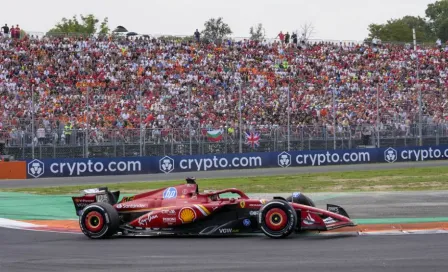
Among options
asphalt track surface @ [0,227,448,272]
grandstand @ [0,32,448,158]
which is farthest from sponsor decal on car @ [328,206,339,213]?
grandstand @ [0,32,448,158]

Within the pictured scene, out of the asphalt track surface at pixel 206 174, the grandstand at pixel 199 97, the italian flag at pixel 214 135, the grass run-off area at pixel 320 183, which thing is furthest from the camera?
the italian flag at pixel 214 135

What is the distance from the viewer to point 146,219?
1411 centimetres

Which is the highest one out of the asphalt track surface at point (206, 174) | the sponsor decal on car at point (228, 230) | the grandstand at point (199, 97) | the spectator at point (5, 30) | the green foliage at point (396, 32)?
the green foliage at point (396, 32)

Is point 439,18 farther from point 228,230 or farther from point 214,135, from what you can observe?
point 228,230

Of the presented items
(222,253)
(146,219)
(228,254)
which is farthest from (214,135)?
(228,254)

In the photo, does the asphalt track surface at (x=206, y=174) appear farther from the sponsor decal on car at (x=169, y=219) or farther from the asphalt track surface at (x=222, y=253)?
the sponsor decal on car at (x=169, y=219)

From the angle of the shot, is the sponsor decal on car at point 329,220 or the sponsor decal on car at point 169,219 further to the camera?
the sponsor decal on car at point 169,219

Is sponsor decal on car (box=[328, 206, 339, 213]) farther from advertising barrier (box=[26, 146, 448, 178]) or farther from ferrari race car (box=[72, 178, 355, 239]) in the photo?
advertising barrier (box=[26, 146, 448, 178])

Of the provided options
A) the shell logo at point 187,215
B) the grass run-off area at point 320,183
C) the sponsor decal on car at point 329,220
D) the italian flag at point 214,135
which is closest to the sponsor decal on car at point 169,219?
the shell logo at point 187,215

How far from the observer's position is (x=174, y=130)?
35.2 metres

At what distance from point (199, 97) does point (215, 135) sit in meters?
4.00

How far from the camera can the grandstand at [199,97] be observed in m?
34.2

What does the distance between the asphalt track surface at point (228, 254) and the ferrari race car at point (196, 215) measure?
0.20 metres

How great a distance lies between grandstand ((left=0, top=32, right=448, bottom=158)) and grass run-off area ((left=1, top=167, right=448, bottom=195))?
4.36 metres
